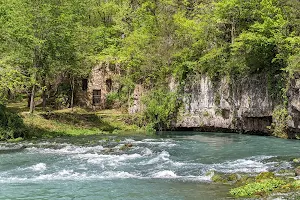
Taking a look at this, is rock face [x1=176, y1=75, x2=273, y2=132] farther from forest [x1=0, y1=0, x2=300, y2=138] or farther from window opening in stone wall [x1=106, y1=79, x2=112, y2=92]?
window opening in stone wall [x1=106, y1=79, x2=112, y2=92]

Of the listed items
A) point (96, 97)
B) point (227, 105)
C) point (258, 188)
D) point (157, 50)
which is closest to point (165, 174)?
point (258, 188)

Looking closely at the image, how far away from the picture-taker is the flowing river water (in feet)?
44.2

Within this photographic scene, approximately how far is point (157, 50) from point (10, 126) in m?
17.0

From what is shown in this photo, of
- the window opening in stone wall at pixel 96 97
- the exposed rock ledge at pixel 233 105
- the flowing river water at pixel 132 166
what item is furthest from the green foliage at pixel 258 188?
the window opening in stone wall at pixel 96 97

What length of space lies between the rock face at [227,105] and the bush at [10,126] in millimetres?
14044

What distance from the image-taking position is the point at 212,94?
33906mm

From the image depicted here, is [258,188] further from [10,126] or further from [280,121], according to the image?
[10,126]

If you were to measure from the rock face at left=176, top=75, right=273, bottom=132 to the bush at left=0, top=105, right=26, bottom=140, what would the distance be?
14044 millimetres

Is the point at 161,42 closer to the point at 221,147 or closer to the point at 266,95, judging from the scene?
the point at 266,95

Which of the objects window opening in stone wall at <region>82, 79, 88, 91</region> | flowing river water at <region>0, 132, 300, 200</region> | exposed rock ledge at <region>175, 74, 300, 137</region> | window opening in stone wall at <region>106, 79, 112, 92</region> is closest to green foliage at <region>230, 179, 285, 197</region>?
flowing river water at <region>0, 132, 300, 200</region>

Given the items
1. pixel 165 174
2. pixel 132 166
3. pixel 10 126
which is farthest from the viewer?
pixel 10 126

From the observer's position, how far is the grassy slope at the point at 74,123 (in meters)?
33.6

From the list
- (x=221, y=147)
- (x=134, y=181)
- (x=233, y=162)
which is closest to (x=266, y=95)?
(x=221, y=147)

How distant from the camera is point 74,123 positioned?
37.6 metres
